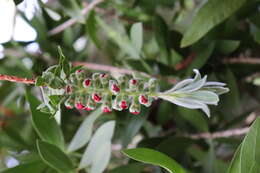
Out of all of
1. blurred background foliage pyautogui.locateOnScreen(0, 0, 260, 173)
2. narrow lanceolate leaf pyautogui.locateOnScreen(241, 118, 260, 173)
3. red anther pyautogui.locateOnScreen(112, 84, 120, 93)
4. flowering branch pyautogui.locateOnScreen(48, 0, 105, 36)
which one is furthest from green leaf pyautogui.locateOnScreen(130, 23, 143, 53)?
narrow lanceolate leaf pyautogui.locateOnScreen(241, 118, 260, 173)

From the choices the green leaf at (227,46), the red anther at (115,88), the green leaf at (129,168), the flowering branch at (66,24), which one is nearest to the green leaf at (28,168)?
the green leaf at (129,168)

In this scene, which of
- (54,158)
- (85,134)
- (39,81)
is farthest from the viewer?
(85,134)

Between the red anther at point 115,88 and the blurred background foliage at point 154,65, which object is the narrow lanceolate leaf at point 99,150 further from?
the red anther at point 115,88

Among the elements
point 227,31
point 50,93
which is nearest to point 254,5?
point 227,31

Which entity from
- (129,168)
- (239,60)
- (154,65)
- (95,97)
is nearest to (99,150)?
(129,168)

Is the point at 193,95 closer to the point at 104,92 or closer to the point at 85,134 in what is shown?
the point at 104,92

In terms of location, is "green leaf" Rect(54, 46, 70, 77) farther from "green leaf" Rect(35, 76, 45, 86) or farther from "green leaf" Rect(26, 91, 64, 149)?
"green leaf" Rect(26, 91, 64, 149)

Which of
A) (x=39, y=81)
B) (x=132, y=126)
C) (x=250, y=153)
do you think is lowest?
(x=132, y=126)

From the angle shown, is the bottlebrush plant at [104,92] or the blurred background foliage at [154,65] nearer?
the bottlebrush plant at [104,92]
